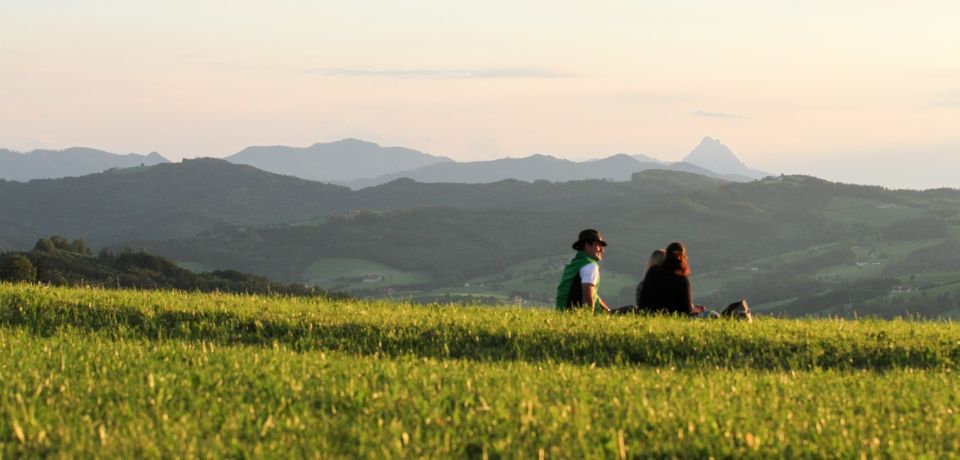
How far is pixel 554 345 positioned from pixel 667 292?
441 centimetres

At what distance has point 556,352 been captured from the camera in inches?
577

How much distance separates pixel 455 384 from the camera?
35.8ft

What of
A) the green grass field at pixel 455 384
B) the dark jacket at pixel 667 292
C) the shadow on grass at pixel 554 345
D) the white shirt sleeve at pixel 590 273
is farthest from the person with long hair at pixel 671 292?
the shadow on grass at pixel 554 345

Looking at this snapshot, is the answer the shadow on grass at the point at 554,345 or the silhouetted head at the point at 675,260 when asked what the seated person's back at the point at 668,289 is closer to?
the silhouetted head at the point at 675,260

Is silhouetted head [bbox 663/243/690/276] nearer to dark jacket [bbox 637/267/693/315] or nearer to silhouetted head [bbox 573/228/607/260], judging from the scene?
dark jacket [bbox 637/267/693/315]

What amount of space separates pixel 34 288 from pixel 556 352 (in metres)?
10.6

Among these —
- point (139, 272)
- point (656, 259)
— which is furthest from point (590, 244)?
point (139, 272)

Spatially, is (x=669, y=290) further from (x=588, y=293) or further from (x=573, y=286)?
(x=573, y=286)

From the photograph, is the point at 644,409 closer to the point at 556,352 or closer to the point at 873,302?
the point at 556,352

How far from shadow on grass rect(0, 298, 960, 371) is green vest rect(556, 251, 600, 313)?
3342 millimetres

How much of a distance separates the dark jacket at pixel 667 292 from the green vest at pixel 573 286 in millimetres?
965

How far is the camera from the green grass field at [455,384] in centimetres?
849

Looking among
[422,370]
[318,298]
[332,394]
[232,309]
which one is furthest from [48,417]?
[318,298]

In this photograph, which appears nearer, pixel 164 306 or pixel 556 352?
pixel 556 352
